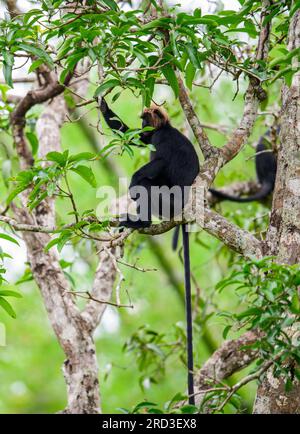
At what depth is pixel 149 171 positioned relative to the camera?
13.1 feet

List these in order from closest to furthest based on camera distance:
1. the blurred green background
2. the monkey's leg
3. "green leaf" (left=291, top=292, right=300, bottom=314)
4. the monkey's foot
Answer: "green leaf" (left=291, top=292, right=300, bottom=314) < the monkey's foot < the monkey's leg < the blurred green background

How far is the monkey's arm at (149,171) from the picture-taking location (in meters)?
3.93

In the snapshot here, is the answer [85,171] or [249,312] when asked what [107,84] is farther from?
[249,312]

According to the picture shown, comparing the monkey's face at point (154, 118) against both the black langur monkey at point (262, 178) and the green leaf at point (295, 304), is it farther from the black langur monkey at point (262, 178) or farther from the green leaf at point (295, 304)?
the green leaf at point (295, 304)

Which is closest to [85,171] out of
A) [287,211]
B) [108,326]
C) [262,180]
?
[287,211]

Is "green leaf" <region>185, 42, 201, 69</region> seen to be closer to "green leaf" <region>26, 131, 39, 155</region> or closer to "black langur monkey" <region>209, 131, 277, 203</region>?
"green leaf" <region>26, 131, 39, 155</region>

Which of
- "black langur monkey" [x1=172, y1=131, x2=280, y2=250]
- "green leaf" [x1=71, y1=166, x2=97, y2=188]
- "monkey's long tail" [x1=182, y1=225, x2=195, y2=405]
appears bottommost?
"monkey's long tail" [x1=182, y1=225, x2=195, y2=405]

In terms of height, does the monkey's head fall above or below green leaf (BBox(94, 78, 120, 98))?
below

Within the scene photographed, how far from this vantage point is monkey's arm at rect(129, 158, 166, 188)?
12.9ft

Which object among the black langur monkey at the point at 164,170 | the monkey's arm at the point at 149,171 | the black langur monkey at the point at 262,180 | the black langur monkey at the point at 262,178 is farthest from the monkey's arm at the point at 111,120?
the black langur monkey at the point at 262,178

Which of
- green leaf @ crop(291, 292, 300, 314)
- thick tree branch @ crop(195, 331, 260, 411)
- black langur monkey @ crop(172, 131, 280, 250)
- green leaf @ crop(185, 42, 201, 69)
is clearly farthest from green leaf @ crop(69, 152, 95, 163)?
black langur monkey @ crop(172, 131, 280, 250)

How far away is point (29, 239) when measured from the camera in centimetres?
388

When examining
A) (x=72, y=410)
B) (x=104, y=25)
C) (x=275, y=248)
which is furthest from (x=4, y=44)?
(x=72, y=410)

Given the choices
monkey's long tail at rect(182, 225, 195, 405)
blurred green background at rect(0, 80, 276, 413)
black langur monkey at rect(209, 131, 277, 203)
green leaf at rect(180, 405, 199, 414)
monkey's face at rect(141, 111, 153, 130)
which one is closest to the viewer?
green leaf at rect(180, 405, 199, 414)
